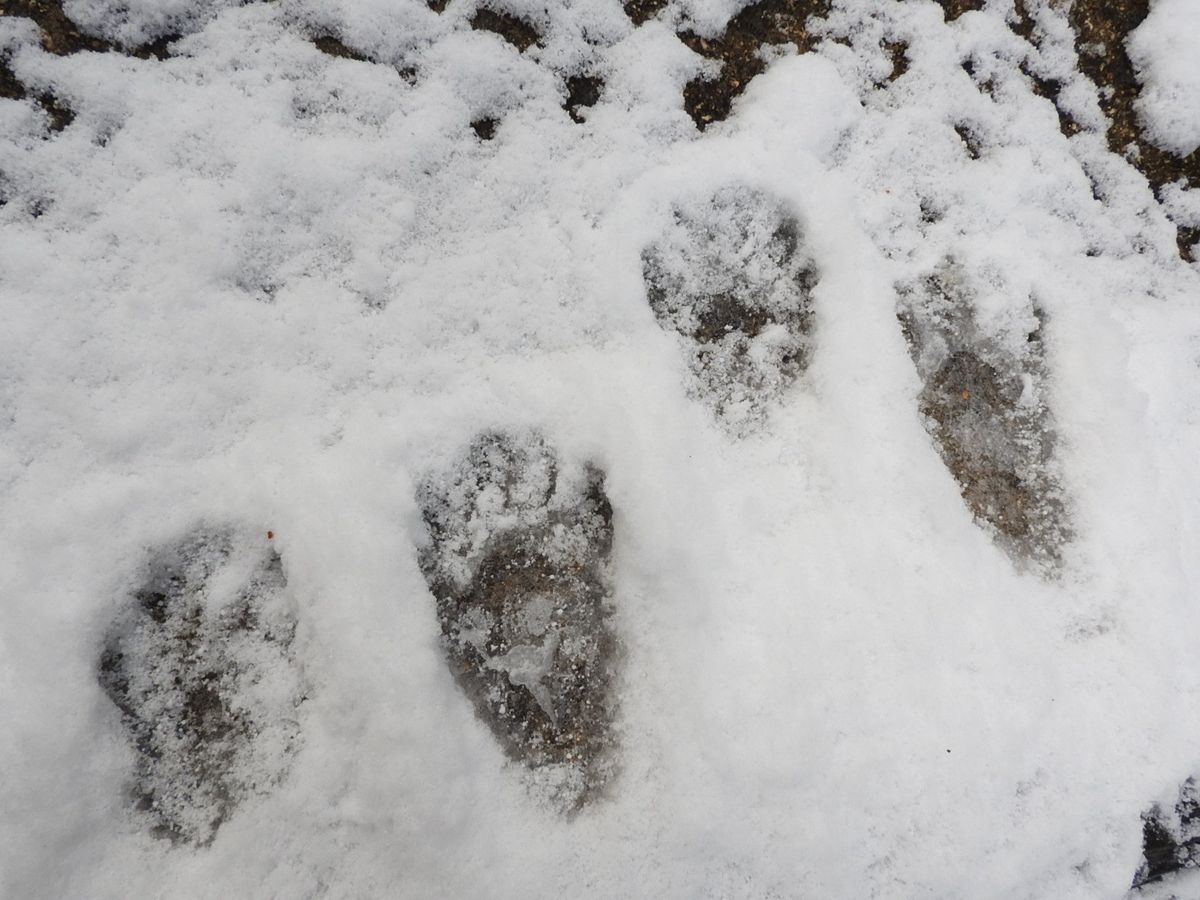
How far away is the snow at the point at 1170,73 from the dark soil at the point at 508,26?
6.90 ft

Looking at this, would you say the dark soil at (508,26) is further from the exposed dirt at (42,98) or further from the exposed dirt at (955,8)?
the exposed dirt at (955,8)

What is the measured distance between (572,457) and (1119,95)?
2319 millimetres

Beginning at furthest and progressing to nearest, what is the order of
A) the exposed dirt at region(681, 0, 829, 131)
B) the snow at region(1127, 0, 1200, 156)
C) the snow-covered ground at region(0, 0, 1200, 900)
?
the snow at region(1127, 0, 1200, 156) < the exposed dirt at region(681, 0, 829, 131) < the snow-covered ground at region(0, 0, 1200, 900)

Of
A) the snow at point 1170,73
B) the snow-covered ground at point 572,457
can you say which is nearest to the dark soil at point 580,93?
the snow-covered ground at point 572,457

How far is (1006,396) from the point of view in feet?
7.11

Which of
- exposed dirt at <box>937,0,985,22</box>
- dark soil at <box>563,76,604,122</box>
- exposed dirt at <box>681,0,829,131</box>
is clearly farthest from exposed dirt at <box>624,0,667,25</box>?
exposed dirt at <box>937,0,985,22</box>

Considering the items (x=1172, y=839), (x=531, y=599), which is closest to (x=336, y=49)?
(x=531, y=599)

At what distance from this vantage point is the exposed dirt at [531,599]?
1.90 metres

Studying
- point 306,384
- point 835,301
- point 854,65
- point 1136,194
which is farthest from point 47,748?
point 1136,194

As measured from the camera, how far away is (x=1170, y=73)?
7.65ft

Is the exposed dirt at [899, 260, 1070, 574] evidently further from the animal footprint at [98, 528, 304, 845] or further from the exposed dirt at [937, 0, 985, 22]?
the animal footprint at [98, 528, 304, 845]

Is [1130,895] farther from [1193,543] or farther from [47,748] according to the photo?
[47,748]

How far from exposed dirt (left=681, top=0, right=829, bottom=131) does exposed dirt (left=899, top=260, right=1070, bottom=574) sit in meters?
0.86

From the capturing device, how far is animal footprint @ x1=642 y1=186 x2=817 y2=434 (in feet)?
6.84
